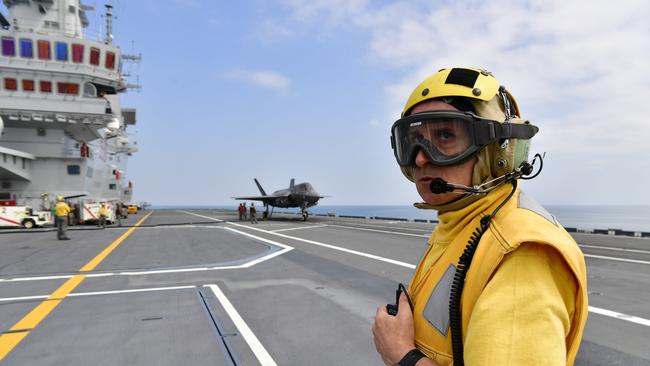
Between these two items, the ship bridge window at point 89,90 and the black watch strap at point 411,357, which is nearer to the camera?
the black watch strap at point 411,357

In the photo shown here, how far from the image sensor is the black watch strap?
1350mm

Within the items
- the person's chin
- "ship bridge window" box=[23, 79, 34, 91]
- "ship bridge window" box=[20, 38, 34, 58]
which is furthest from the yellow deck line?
"ship bridge window" box=[20, 38, 34, 58]

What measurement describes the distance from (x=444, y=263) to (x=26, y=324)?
19.9ft

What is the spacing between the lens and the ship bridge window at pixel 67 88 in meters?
29.9

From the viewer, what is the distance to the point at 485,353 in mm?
1065

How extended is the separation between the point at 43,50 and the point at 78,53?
2362 mm

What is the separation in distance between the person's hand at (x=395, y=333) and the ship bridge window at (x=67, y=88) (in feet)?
120

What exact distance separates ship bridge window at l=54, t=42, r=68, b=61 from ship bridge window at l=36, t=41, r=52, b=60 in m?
0.54

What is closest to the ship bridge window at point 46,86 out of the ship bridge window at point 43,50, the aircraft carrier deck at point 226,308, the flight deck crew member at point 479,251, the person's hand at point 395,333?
the ship bridge window at point 43,50

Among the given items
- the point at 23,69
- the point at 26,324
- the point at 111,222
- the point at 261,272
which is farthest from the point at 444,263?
the point at 23,69

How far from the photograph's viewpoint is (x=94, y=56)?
31.8m

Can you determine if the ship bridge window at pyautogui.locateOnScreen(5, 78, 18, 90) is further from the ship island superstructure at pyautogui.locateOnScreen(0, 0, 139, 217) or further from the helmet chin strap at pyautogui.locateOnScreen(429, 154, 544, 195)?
the helmet chin strap at pyautogui.locateOnScreen(429, 154, 544, 195)

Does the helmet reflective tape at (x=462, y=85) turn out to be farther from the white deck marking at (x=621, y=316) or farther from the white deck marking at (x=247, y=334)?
the white deck marking at (x=621, y=316)

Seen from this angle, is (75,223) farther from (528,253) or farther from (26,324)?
(528,253)
